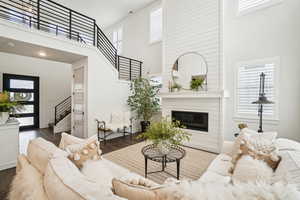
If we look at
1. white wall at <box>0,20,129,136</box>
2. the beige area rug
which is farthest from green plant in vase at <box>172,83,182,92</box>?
white wall at <box>0,20,129,136</box>

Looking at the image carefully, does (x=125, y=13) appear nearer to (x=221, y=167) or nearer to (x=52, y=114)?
(x=52, y=114)

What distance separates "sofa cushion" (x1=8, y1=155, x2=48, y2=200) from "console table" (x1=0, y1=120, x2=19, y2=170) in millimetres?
1968

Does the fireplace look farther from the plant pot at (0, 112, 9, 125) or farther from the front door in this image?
the front door

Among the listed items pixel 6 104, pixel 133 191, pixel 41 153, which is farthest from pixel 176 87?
pixel 6 104

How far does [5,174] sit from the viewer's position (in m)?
2.47

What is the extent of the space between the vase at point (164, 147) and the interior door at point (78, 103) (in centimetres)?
335

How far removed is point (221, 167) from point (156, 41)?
16.9 ft

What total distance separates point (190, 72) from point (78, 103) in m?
3.83

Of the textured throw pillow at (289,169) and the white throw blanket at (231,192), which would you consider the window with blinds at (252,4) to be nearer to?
the textured throw pillow at (289,169)

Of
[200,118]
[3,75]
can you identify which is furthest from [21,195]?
[3,75]

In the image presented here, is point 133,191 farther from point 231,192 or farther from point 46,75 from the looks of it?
point 46,75

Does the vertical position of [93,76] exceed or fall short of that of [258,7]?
it falls short

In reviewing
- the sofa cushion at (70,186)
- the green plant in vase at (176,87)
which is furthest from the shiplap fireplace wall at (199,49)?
the sofa cushion at (70,186)

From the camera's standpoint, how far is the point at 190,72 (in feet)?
13.7
